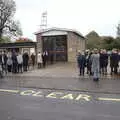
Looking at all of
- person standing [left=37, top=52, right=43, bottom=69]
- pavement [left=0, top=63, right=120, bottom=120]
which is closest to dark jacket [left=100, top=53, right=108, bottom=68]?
pavement [left=0, top=63, right=120, bottom=120]

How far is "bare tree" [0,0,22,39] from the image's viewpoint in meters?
48.7

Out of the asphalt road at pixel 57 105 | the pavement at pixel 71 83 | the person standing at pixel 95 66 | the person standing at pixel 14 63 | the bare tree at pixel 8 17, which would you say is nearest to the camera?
the asphalt road at pixel 57 105

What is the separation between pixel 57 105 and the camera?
32.7 ft

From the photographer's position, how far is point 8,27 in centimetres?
5025

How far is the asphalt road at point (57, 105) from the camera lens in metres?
8.34

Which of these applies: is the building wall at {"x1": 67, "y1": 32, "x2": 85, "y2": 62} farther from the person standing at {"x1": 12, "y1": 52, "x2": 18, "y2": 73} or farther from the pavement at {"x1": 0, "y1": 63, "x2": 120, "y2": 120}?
the pavement at {"x1": 0, "y1": 63, "x2": 120, "y2": 120}

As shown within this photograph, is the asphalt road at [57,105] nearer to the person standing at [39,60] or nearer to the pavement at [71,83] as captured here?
the pavement at [71,83]

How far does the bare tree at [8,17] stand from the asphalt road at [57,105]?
3738 cm

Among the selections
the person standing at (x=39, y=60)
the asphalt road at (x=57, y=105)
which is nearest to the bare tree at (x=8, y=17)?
the person standing at (x=39, y=60)

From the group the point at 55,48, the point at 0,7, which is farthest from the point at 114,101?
the point at 0,7

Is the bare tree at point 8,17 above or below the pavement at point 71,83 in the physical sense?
above

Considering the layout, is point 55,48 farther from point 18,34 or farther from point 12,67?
point 18,34

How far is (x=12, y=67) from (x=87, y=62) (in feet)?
19.1

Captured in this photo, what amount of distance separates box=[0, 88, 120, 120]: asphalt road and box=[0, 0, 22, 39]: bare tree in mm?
37384
